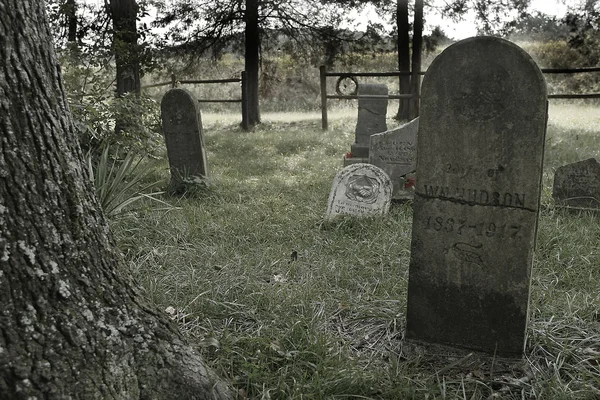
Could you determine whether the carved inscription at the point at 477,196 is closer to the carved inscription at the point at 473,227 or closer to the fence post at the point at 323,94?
the carved inscription at the point at 473,227

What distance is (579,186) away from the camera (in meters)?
5.38

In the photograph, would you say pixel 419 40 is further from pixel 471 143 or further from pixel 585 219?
pixel 471 143

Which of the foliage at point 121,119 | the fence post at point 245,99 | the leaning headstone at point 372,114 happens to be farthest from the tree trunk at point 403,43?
the foliage at point 121,119

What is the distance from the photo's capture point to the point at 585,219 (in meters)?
5.12

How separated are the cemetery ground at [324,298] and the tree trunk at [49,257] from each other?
2.38 feet

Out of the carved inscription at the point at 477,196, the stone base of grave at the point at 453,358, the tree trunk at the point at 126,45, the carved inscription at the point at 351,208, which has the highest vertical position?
the tree trunk at the point at 126,45

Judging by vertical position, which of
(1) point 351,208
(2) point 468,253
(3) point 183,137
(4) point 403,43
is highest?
(4) point 403,43

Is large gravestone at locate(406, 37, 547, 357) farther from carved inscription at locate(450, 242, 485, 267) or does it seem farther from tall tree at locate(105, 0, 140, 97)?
tall tree at locate(105, 0, 140, 97)

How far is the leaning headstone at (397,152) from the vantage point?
6379mm

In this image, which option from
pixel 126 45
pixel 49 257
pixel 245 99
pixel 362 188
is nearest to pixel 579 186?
pixel 362 188

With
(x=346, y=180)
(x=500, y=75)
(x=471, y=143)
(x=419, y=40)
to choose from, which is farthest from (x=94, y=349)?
(x=419, y=40)

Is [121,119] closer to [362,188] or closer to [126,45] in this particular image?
[126,45]

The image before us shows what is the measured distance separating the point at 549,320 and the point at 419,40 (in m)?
11.9

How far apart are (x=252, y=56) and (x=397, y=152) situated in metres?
8.81
